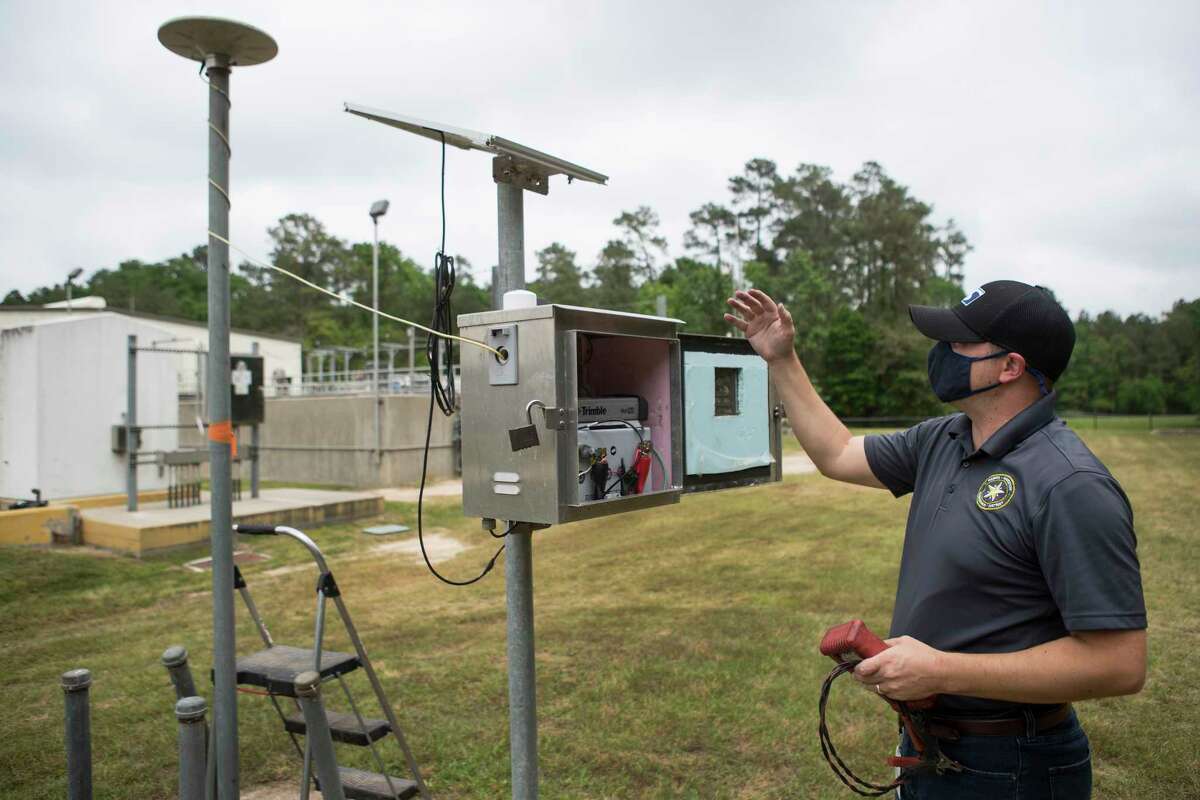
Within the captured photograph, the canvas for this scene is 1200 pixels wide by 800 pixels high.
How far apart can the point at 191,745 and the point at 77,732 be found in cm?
58

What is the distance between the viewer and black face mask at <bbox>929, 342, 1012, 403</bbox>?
2.06m

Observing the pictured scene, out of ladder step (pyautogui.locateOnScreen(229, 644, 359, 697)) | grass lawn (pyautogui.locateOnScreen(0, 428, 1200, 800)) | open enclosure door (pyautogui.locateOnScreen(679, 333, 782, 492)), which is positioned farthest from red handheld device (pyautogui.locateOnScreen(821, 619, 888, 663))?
grass lawn (pyautogui.locateOnScreen(0, 428, 1200, 800))

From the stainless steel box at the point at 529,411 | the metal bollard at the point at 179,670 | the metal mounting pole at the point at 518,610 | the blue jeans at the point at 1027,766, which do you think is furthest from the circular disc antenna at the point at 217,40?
the blue jeans at the point at 1027,766

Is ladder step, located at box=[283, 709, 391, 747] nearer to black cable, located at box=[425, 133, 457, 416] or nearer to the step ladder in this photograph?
the step ladder

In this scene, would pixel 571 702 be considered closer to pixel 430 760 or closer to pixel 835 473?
pixel 430 760

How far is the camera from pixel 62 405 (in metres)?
11.8

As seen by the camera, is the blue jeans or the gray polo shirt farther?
the blue jeans

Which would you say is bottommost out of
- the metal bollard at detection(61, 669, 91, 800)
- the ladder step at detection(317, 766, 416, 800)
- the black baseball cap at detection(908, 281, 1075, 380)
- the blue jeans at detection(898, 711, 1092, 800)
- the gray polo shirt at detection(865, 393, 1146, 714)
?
the ladder step at detection(317, 766, 416, 800)

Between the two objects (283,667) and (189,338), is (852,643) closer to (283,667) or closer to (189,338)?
(283,667)

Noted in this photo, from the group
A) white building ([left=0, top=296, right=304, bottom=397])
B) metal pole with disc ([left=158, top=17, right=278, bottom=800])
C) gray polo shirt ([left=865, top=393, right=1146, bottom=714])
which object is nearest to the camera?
gray polo shirt ([left=865, top=393, right=1146, bottom=714])

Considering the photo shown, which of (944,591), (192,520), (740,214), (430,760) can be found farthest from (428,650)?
(740,214)

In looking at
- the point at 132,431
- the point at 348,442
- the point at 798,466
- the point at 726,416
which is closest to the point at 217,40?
the point at 726,416

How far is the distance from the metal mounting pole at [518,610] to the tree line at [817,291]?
4098 centimetres

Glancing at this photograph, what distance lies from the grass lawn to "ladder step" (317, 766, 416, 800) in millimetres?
661
